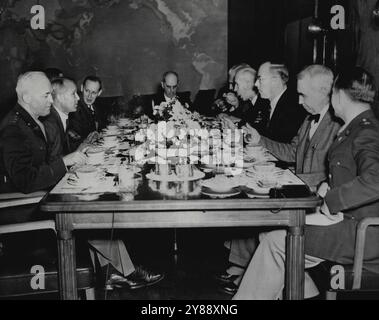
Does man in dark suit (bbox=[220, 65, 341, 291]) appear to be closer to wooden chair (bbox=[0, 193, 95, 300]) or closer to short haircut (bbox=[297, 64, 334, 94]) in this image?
short haircut (bbox=[297, 64, 334, 94])

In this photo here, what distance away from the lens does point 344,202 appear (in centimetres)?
216

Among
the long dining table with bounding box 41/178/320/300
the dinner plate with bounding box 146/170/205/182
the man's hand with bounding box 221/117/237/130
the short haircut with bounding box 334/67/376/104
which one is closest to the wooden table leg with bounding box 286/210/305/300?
the long dining table with bounding box 41/178/320/300

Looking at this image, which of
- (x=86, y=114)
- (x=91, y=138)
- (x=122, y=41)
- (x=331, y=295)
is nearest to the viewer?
(x=331, y=295)

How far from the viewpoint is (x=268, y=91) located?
13.5 feet

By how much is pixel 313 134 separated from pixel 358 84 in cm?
78

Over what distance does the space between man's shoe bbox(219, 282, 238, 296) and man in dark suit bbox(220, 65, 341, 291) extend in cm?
1

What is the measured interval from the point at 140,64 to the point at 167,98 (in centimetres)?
243

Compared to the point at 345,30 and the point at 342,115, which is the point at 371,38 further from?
the point at 342,115

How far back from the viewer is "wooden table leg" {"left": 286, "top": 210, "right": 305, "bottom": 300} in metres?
2.08

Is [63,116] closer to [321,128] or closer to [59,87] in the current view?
[59,87]

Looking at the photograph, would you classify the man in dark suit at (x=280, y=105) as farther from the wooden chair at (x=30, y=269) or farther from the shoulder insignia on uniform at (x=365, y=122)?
the wooden chair at (x=30, y=269)

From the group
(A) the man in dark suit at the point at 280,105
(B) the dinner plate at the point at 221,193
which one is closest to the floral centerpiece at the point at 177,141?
(A) the man in dark suit at the point at 280,105

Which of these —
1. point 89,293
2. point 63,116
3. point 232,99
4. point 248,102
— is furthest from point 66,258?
point 232,99

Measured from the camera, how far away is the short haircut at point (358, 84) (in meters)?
2.31
